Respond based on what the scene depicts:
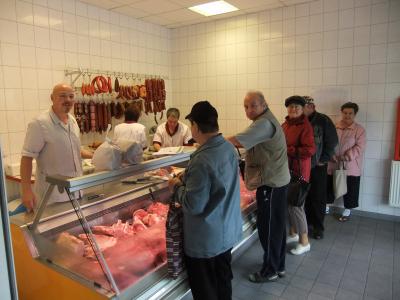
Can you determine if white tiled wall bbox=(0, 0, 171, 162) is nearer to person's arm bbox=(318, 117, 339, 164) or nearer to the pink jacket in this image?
person's arm bbox=(318, 117, 339, 164)

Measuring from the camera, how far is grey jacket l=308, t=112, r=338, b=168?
4016 millimetres

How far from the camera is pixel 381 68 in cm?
436

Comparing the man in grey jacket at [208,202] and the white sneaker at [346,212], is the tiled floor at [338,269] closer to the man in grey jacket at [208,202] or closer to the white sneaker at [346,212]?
the white sneaker at [346,212]

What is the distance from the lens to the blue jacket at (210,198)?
1895 mm

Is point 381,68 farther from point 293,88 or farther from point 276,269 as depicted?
point 276,269

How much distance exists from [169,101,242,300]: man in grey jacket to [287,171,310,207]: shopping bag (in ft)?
4.72

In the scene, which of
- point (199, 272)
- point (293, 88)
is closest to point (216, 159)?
point (199, 272)

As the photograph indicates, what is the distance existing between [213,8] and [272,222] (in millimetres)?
3531

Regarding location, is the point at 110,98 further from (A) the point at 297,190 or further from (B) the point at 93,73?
(A) the point at 297,190

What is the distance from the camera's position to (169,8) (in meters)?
4.86

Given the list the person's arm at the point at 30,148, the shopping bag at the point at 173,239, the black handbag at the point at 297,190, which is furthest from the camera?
the black handbag at the point at 297,190

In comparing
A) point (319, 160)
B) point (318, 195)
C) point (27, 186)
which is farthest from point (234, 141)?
point (318, 195)

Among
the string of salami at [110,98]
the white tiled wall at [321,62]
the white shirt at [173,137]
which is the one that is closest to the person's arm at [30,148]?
the string of salami at [110,98]

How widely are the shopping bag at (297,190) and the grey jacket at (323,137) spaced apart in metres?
0.62
